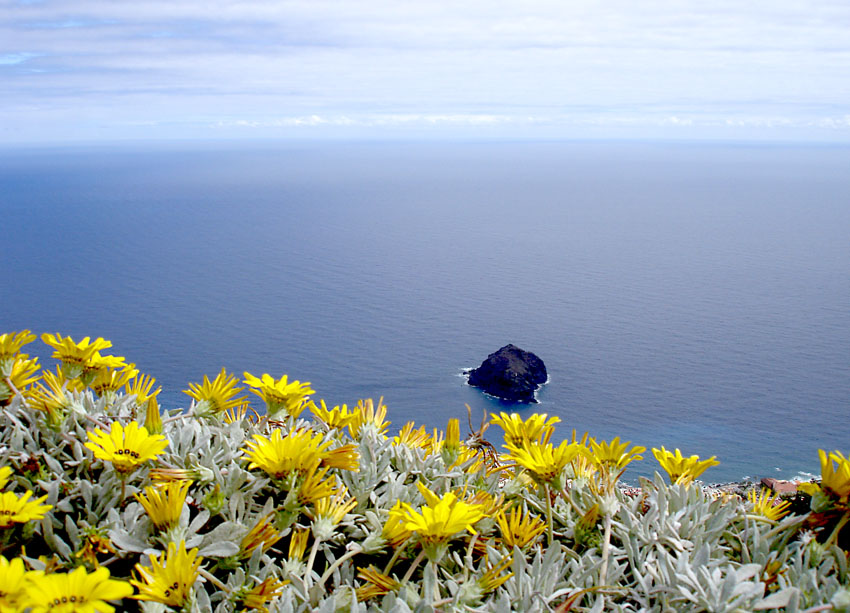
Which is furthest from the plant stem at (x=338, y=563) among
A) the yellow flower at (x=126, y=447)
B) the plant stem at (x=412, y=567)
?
the yellow flower at (x=126, y=447)

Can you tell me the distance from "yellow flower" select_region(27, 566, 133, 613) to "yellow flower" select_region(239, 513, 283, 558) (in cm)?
39

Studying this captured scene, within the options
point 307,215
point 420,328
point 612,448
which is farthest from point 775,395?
point 307,215

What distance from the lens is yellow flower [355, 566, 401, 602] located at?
144 cm

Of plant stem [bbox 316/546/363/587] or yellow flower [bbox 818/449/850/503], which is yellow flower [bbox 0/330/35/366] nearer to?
plant stem [bbox 316/546/363/587]

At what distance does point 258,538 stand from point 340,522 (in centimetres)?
23

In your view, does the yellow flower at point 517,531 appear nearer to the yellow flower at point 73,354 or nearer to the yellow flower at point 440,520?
the yellow flower at point 440,520

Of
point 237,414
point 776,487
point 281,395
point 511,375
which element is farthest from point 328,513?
point 511,375

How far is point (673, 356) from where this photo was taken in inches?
2085

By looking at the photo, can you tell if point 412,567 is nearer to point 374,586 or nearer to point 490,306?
point 374,586

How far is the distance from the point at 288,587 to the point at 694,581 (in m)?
0.89

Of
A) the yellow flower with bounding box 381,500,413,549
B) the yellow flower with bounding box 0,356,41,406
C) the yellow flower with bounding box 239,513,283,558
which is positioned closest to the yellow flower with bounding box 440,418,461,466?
the yellow flower with bounding box 381,500,413,549

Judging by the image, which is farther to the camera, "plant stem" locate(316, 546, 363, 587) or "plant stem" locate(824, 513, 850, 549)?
"plant stem" locate(824, 513, 850, 549)

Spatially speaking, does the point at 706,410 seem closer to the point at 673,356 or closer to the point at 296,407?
the point at 673,356

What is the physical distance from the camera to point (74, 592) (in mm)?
1109
